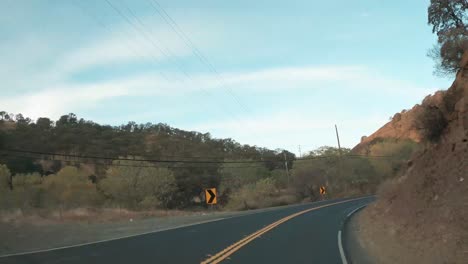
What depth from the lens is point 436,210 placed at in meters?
16.6

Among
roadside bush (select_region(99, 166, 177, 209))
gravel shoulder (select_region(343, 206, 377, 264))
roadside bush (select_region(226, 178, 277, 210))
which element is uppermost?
roadside bush (select_region(99, 166, 177, 209))

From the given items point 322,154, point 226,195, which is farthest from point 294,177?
point 322,154

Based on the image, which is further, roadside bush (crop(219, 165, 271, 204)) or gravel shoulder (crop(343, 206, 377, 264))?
roadside bush (crop(219, 165, 271, 204))

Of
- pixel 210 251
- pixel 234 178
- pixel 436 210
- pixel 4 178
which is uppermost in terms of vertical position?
pixel 4 178

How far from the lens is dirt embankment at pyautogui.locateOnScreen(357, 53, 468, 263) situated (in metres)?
12.7

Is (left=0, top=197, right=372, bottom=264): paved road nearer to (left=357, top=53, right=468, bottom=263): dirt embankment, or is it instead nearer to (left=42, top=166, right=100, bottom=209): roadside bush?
(left=357, top=53, right=468, bottom=263): dirt embankment

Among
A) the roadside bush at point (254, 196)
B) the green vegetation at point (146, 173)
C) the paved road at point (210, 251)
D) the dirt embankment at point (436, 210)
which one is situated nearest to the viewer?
the dirt embankment at point (436, 210)

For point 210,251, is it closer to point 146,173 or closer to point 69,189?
point 69,189

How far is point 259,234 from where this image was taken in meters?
20.8

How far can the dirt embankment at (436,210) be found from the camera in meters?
12.7

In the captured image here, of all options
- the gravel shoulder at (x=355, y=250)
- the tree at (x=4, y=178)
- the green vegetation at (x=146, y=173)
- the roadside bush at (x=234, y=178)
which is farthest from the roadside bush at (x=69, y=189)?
the gravel shoulder at (x=355, y=250)

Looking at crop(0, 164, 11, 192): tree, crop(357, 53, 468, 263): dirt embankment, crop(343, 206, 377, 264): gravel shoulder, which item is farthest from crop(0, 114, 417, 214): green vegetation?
crop(357, 53, 468, 263): dirt embankment

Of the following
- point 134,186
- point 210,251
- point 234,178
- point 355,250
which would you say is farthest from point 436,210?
point 234,178

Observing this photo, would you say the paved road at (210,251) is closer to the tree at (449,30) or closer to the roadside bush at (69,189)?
the tree at (449,30)
